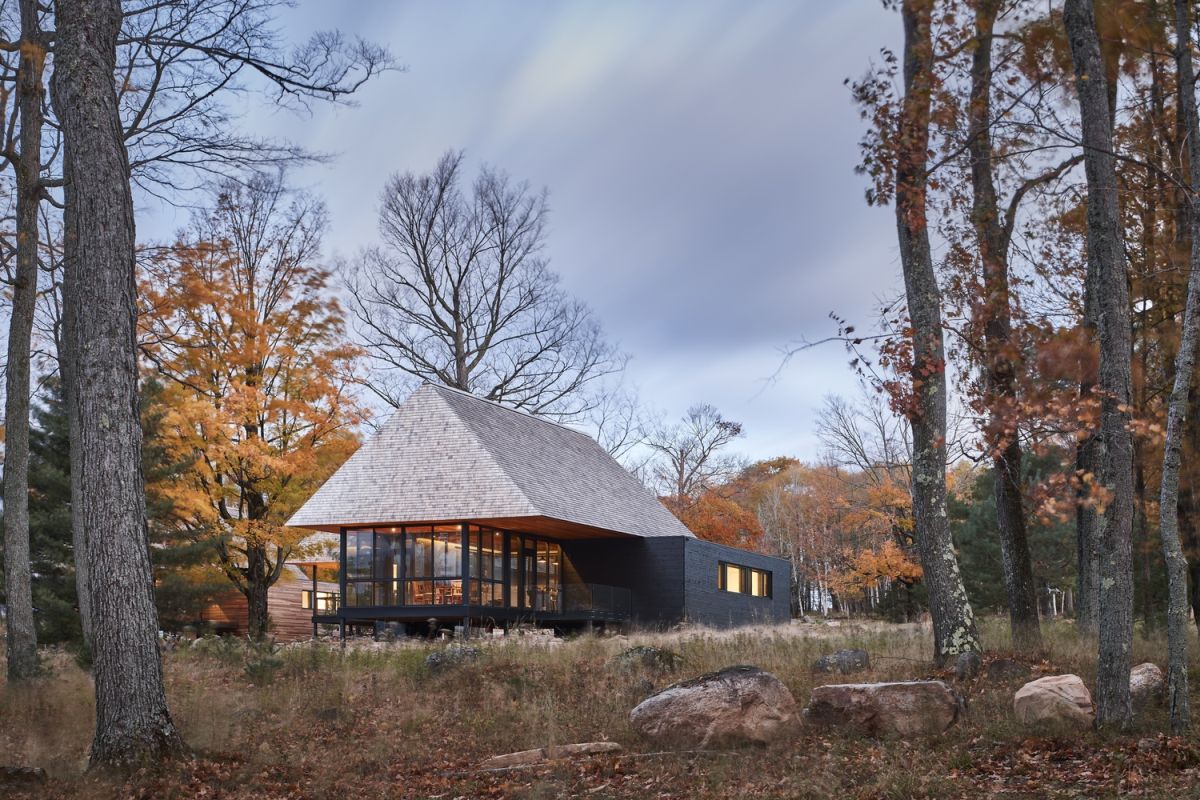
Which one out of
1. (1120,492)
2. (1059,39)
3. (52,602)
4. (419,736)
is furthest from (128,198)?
(52,602)

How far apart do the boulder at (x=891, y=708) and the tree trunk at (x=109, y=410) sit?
6.02 metres

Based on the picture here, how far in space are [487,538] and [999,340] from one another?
15.4 metres

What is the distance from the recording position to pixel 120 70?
1647 centimetres

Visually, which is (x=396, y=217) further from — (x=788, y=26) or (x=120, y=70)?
(x=788, y=26)

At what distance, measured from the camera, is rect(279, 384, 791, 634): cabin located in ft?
84.9

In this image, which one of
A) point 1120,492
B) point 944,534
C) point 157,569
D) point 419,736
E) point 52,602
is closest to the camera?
point 1120,492

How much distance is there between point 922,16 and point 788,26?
5.67 ft

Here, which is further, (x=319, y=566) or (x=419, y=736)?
(x=319, y=566)

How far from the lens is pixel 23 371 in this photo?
592 inches

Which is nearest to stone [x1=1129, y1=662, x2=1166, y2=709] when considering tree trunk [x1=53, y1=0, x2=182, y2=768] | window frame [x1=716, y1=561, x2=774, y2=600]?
tree trunk [x1=53, y1=0, x2=182, y2=768]

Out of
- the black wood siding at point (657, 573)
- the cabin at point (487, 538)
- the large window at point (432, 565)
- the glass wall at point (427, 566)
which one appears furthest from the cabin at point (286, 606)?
the black wood siding at point (657, 573)

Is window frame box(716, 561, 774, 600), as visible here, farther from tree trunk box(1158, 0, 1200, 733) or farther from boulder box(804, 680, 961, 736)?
tree trunk box(1158, 0, 1200, 733)

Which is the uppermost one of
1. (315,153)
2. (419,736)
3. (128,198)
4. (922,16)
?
(922,16)

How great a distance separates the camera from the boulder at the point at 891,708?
9703 mm
